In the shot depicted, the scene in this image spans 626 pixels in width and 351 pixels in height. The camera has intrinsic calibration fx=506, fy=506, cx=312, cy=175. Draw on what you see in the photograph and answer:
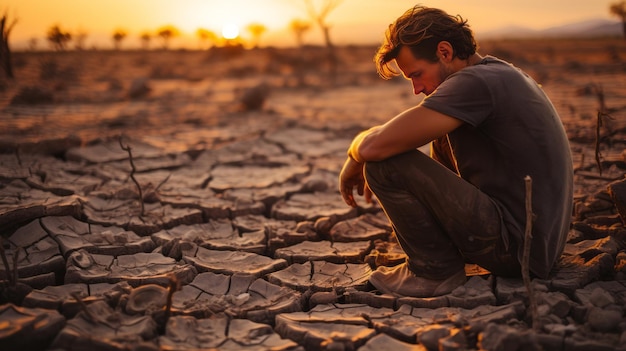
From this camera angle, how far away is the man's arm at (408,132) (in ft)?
6.62

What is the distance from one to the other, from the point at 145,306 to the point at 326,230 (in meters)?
1.45

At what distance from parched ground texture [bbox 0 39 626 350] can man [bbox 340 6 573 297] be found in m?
0.17

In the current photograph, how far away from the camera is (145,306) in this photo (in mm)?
2115

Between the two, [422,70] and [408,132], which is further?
[422,70]

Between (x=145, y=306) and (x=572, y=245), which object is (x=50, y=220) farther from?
(x=572, y=245)

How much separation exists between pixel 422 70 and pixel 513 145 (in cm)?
53

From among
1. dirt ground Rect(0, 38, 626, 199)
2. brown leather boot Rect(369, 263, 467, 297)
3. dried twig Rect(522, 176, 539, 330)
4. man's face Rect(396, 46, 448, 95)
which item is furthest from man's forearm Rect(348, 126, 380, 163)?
dirt ground Rect(0, 38, 626, 199)

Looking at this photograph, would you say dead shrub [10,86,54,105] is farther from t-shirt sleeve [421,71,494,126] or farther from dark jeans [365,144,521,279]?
t-shirt sleeve [421,71,494,126]

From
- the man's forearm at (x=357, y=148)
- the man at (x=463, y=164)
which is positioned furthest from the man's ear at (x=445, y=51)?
the man's forearm at (x=357, y=148)

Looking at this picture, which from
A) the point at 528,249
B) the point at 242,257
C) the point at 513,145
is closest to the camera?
the point at 528,249

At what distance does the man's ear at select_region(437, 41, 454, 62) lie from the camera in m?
2.23

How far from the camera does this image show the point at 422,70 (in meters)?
2.31

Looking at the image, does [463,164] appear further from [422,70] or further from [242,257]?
[242,257]

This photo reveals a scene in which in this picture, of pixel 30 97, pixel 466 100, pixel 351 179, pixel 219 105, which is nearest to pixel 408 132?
pixel 466 100
